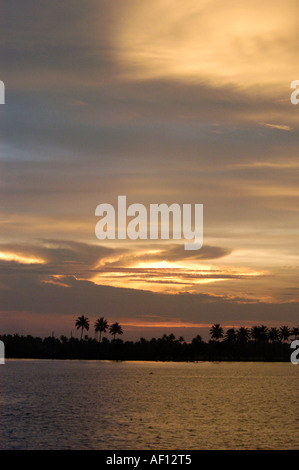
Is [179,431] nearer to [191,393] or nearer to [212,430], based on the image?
[212,430]

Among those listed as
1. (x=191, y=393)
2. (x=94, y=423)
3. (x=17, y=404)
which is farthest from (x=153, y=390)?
(x=94, y=423)

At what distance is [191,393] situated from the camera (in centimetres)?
11356

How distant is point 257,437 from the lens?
2227 inches

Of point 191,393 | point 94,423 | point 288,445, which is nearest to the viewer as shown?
point 288,445
